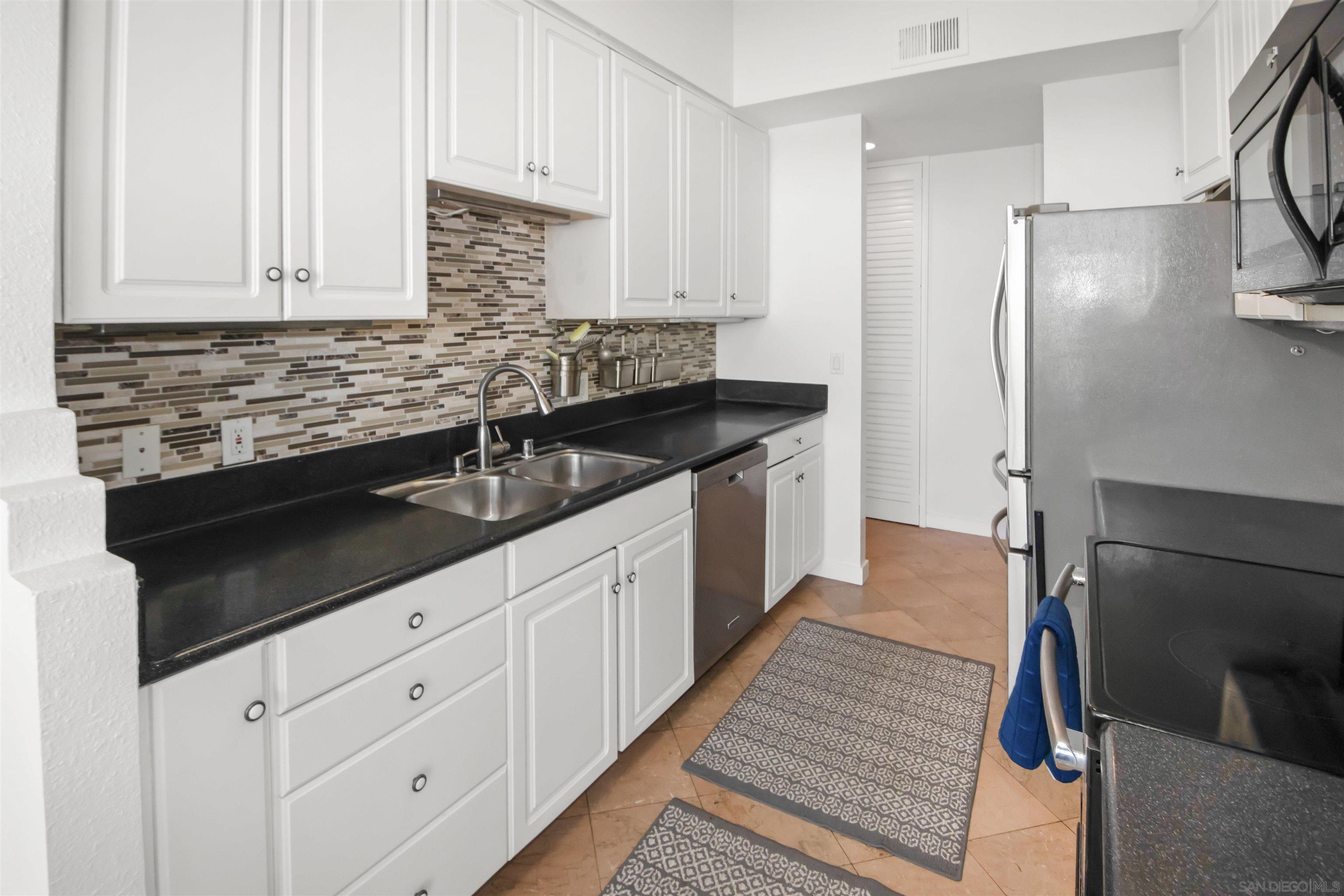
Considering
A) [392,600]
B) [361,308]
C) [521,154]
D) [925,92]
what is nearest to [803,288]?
[925,92]

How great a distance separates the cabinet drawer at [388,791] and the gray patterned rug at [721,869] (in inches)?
19.4

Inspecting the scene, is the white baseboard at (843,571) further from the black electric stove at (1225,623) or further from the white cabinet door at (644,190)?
the black electric stove at (1225,623)

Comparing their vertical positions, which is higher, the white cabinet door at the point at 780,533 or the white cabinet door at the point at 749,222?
the white cabinet door at the point at 749,222

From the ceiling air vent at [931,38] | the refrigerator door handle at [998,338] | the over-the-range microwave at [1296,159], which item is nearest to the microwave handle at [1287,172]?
the over-the-range microwave at [1296,159]

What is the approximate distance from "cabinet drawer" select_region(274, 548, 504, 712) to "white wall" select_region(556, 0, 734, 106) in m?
1.73

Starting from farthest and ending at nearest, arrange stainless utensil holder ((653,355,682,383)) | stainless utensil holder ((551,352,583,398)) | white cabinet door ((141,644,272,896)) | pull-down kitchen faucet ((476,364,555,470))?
stainless utensil holder ((653,355,682,383)) < stainless utensil holder ((551,352,583,398)) < pull-down kitchen faucet ((476,364,555,470)) < white cabinet door ((141,644,272,896))

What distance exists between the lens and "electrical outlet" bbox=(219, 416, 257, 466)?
5.45ft

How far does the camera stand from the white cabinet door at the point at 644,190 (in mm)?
2506

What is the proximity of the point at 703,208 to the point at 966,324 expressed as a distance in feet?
6.89

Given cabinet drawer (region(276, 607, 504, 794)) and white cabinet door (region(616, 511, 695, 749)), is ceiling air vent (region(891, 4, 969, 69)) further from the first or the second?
cabinet drawer (region(276, 607, 504, 794))

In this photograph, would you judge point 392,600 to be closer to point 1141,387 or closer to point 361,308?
point 361,308

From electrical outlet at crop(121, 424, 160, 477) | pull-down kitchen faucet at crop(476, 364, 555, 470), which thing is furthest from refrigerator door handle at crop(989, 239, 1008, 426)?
electrical outlet at crop(121, 424, 160, 477)

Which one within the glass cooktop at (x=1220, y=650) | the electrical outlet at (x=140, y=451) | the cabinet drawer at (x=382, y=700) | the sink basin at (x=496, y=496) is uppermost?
the electrical outlet at (x=140, y=451)

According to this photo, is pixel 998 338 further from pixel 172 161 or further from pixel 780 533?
pixel 172 161
